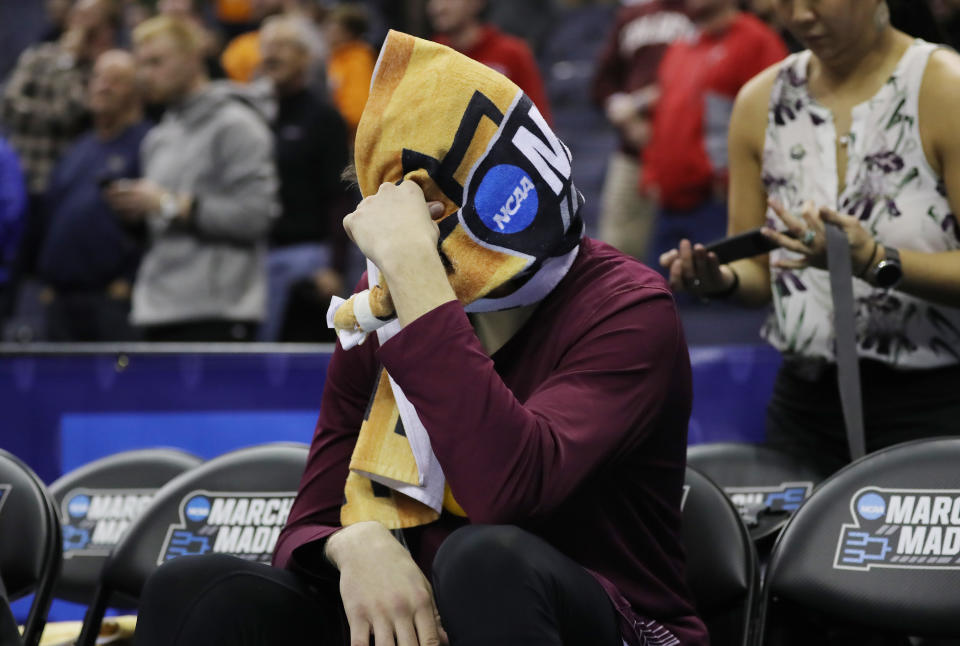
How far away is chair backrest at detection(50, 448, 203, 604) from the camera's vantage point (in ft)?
10.1

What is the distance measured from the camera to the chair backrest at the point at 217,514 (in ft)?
8.70

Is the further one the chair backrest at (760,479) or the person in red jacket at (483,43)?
the person in red jacket at (483,43)

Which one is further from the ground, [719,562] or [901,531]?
[901,531]

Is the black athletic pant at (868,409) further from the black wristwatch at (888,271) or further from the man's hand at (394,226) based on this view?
the man's hand at (394,226)

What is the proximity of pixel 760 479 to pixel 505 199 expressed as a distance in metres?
1.15

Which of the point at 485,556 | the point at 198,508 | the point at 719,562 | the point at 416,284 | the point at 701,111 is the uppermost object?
the point at 416,284

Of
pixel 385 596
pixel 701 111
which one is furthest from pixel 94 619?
pixel 701 111

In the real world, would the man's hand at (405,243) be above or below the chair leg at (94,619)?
above

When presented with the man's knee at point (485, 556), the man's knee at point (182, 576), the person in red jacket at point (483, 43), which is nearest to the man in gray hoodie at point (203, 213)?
the person in red jacket at point (483, 43)

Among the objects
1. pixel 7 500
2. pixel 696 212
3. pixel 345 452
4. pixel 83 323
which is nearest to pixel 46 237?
pixel 83 323

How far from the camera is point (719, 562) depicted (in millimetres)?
2385

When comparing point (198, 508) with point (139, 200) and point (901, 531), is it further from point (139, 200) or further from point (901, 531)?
point (139, 200)

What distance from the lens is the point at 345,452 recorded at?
2.22 meters

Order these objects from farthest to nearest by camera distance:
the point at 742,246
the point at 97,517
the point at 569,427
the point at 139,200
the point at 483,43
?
the point at 483,43 → the point at 139,200 → the point at 97,517 → the point at 742,246 → the point at 569,427
